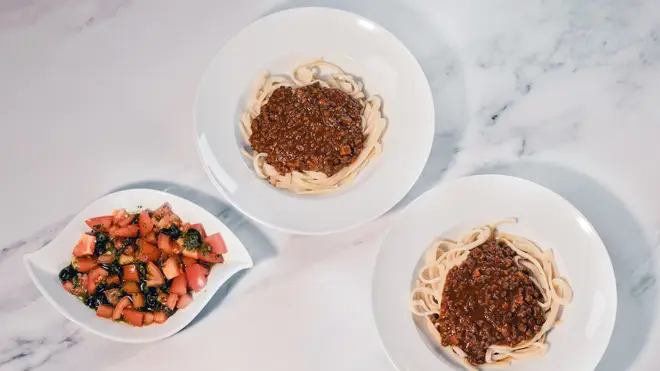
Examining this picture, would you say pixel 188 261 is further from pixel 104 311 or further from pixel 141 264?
pixel 104 311

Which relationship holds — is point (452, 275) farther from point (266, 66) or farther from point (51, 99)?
point (51, 99)

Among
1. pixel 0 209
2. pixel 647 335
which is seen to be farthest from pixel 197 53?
pixel 647 335

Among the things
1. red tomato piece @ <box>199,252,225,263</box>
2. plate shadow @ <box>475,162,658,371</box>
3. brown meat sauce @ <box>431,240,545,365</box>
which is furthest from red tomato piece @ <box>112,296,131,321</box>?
plate shadow @ <box>475,162,658,371</box>

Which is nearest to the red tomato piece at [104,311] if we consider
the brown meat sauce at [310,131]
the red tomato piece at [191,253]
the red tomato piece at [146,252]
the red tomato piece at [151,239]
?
the red tomato piece at [146,252]

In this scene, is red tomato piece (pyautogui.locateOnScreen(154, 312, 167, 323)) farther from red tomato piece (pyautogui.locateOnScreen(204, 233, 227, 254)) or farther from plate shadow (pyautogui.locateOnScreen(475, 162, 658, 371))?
plate shadow (pyautogui.locateOnScreen(475, 162, 658, 371))

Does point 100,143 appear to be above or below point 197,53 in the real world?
below

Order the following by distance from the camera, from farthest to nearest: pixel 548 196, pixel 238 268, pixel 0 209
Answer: pixel 0 209 < pixel 238 268 < pixel 548 196
